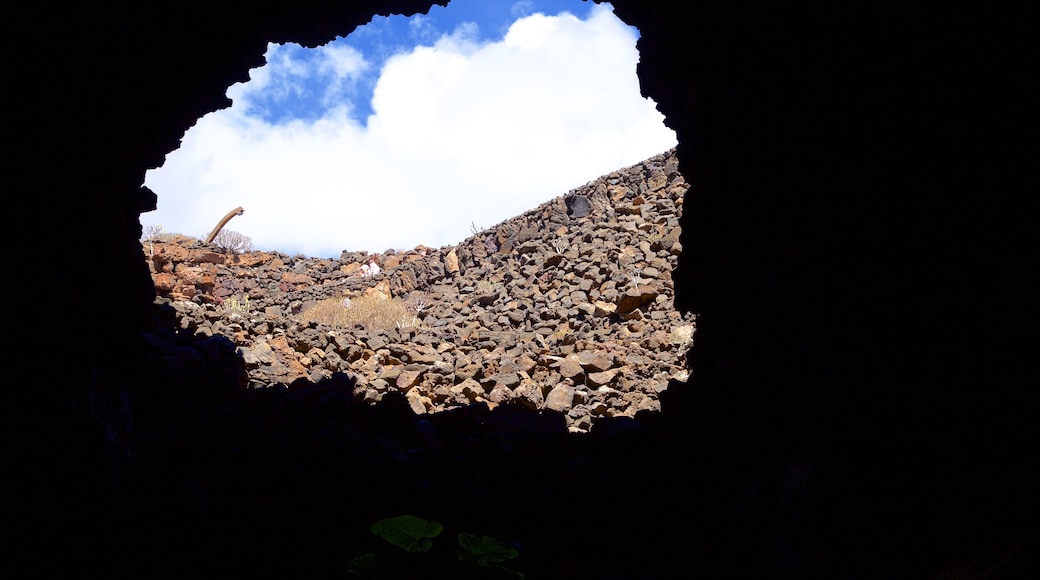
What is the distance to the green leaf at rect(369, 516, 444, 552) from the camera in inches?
113

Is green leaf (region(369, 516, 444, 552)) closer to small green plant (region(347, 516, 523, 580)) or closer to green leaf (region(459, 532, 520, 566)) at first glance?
small green plant (region(347, 516, 523, 580))

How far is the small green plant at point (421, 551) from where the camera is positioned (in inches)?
110

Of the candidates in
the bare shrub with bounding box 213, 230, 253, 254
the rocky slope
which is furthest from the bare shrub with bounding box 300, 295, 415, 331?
the bare shrub with bounding box 213, 230, 253, 254

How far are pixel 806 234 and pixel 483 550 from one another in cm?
241

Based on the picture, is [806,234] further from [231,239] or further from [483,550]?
[231,239]

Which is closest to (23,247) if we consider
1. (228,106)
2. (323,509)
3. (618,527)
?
(323,509)

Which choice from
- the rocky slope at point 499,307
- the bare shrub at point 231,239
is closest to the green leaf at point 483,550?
the rocky slope at point 499,307

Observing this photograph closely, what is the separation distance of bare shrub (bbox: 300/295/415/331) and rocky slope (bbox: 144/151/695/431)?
345 mm

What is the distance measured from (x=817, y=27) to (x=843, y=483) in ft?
7.30

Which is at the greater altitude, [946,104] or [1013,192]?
[946,104]

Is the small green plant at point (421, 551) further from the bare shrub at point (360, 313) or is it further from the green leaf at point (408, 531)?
the bare shrub at point (360, 313)

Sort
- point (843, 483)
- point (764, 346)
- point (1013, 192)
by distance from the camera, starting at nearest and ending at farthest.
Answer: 1. point (1013, 192)
2. point (843, 483)
3. point (764, 346)

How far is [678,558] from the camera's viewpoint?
390 cm

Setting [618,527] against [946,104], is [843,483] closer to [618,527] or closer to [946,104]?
[946,104]
